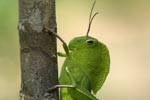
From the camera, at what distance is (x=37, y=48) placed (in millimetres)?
1522

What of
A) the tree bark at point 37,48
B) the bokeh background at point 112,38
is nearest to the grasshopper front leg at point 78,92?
the tree bark at point 37,48

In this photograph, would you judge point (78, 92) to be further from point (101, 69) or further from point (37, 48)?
point (37, 48)

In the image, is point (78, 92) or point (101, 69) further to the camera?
point (101, 69)

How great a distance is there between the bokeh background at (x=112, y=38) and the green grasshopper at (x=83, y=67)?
2.00m

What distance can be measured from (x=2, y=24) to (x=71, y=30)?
1.36m

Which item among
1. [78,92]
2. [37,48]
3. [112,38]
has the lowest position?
[112,38]

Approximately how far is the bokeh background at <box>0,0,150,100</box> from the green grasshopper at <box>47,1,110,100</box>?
6.56 feet

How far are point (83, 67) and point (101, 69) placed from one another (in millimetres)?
83

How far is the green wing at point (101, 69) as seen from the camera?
6.18 ft

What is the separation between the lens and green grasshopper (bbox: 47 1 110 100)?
1804mm

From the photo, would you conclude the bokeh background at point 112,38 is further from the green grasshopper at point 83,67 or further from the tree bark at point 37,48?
the tree bark at point 37,48

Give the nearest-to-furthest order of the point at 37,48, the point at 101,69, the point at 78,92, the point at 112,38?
the point at 37,48, the point at 78,92, the point at 101,69, the point at 112,38

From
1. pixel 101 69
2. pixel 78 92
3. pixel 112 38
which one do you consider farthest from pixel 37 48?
pixel 112 38

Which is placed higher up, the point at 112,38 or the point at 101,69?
the point at 101,69
